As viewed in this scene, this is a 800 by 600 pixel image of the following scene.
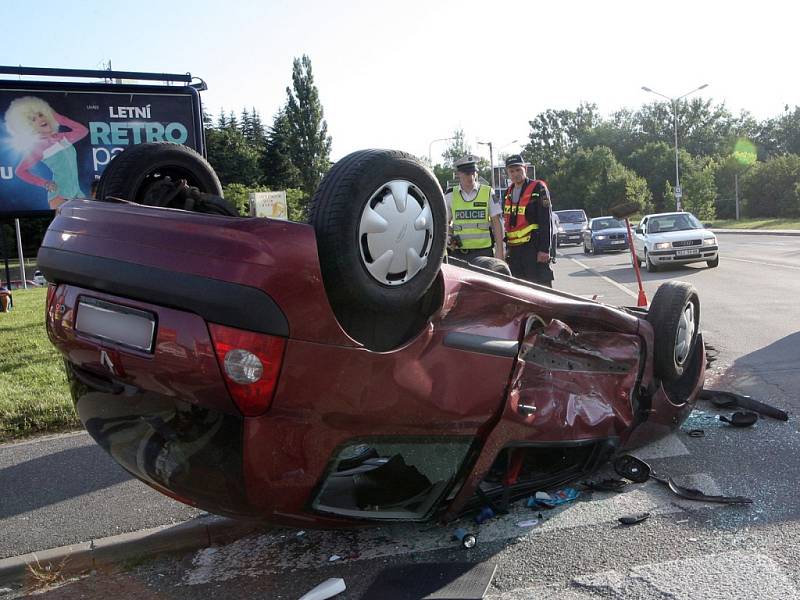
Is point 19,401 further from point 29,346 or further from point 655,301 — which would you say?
point 655,301

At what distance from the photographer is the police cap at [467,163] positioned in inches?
257

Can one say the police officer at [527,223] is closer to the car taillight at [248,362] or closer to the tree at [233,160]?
the car taillight at [248,362]

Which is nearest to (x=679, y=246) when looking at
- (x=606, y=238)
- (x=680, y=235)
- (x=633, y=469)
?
(x=680, y=235)

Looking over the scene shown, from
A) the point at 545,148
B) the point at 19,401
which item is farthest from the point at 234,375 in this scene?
the point at 545,148

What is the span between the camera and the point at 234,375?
2.21 meters

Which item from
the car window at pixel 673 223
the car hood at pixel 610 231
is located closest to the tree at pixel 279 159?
the car hood at pixel 610 231

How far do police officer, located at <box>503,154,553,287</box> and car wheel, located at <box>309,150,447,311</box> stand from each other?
4.40 m

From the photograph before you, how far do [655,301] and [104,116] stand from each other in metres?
8.77

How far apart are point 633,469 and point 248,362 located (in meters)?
2.32

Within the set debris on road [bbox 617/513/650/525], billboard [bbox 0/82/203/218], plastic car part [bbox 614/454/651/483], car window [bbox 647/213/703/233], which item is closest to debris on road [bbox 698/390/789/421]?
plastic car part [bbox 614/454/651/483]

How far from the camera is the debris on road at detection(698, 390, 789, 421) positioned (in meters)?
4.63

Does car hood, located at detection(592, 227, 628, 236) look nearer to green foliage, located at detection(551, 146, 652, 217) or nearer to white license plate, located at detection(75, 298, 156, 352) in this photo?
white license plate, located at detection(75, 298, 156, 352)

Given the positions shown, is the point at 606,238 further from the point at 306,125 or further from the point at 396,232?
the point at 306,125

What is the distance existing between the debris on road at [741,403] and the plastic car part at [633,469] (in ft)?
3.69
